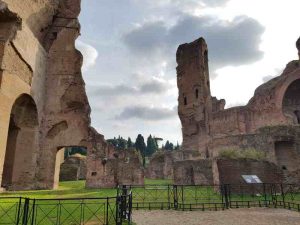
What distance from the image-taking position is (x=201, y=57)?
3372 cm

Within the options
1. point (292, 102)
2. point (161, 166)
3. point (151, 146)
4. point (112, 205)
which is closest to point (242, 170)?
point (112, 205)

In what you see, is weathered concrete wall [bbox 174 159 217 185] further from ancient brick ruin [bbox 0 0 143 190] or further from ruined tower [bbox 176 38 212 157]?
ruined tower [bbox 176 38 212 157]

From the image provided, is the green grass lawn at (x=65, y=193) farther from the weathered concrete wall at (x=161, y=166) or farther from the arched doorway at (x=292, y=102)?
Answer: the arched doorway at (x=292, y=102)

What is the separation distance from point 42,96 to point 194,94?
1969cm

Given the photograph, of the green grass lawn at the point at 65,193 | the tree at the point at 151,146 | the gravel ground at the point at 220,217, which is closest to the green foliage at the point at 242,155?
the gravel ground at the point at 220,217

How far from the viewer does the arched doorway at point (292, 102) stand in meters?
27.6

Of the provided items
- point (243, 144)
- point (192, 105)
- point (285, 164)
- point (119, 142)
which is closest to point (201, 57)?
point (192, 105)

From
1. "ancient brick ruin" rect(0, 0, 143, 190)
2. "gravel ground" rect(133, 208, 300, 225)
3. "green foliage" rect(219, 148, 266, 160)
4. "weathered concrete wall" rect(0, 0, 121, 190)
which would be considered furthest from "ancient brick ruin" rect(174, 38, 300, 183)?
"gravel ground" rect(133, 208, 300, 225)

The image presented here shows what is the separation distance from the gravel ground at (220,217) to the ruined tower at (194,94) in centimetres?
2306

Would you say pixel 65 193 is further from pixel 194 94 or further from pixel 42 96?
pixel 194 94

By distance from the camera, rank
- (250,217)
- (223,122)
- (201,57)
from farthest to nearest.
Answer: (201,57)
(223,122)
(250,217)

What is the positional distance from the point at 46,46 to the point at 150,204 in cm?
1347

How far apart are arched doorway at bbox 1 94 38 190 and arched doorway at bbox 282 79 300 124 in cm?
2281

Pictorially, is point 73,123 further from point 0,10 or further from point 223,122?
point 223,122
